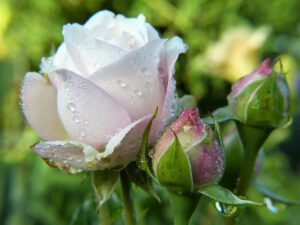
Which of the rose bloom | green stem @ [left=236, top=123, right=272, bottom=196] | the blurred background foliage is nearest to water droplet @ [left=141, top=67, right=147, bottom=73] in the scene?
the rose bloom

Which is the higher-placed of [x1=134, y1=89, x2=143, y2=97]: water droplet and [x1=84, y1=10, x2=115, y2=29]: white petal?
[x1=84, y1=10, x2=115, y2=29]: white petal

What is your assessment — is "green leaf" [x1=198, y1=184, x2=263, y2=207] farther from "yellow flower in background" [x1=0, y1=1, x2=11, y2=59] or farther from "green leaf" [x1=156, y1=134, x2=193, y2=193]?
"yellow flower in background" [x1=0, y1=1, x2=11, y2=59]

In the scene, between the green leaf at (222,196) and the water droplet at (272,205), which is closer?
the green leaf at (222,196)

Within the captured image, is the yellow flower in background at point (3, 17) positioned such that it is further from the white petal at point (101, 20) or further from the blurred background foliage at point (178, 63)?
the white petal at point (101, 20)

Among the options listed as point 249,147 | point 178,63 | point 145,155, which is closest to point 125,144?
point 145,155

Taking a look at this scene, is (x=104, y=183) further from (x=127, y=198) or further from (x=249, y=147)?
(x=249, y=147)

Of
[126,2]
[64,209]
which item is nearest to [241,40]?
[126,2]

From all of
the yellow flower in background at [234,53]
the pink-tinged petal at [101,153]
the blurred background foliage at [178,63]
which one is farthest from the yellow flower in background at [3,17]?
the pink-tinged petal at [101,153]
